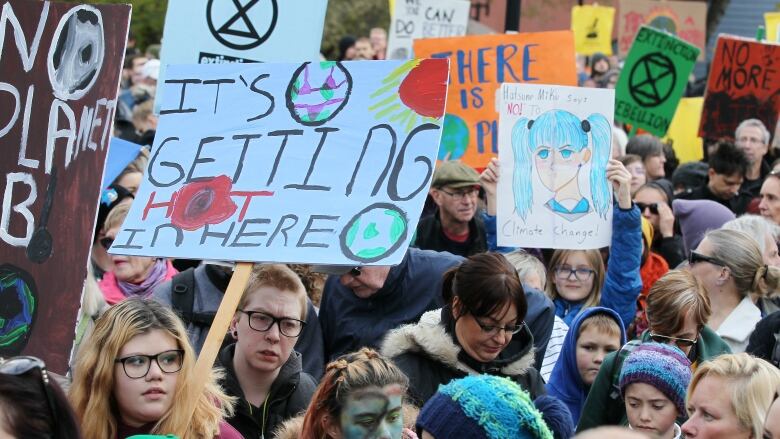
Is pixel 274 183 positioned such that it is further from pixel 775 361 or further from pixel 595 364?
pixel 775 361

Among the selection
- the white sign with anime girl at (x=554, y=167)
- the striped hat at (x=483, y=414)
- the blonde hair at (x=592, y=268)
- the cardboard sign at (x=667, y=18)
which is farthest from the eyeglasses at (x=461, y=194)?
the cardboard sign at (x=667, y=18)

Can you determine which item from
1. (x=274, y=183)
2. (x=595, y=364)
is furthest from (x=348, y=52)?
(x=274, y=183)

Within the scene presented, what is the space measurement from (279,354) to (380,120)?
0.90 m

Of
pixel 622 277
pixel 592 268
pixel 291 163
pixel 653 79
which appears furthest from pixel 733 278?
pixel 653 79

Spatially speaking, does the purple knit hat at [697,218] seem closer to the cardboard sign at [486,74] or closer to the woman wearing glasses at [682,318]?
the cardboard sign at [486,74]

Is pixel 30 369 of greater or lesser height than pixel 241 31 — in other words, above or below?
below

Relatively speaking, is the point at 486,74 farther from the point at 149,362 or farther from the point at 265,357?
the point at 149,362

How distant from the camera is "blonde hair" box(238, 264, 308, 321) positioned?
468 centimetres

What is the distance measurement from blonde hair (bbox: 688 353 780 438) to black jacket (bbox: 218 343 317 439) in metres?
1.36

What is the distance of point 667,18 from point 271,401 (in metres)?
14.5

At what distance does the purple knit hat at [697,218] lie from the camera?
8.41 m

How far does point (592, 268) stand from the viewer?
691 centimetres

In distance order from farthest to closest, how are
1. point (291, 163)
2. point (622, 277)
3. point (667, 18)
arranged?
point (667, 18) < point (622, 277) < point (291, 163)

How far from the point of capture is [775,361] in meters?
5.53
